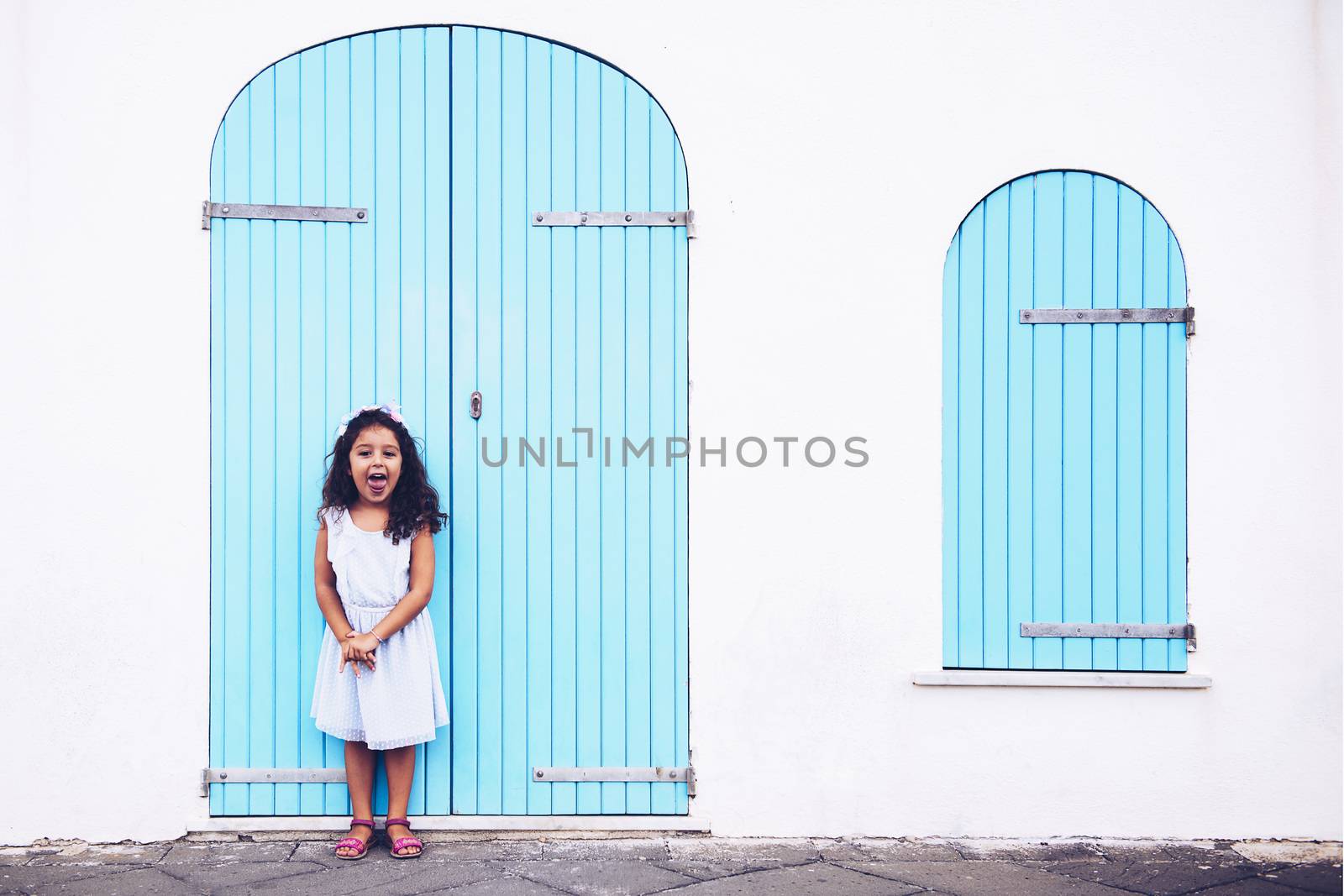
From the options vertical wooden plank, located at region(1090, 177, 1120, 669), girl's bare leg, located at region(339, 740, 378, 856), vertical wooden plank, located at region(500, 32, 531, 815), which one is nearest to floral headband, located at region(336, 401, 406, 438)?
vertical wooden plank, located at region(500, 32, 531, 815)

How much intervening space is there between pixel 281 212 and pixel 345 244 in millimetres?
277

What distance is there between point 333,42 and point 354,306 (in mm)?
1057

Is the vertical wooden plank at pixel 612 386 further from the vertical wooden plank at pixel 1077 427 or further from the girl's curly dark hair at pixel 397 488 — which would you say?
the vertical wooden plank at pixel 1077 427

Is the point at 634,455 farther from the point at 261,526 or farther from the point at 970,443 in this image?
the point at 261,526

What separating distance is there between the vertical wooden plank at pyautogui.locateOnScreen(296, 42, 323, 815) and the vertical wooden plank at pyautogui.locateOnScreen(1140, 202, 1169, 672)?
10.6 feet

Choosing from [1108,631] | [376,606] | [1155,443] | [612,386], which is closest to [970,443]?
[1155,443]

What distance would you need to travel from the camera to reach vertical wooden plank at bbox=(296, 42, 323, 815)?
436cm

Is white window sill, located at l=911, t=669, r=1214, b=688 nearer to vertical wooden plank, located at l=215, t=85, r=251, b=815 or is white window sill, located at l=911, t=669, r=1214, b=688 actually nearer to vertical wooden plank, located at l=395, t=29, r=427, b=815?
vertical wooden plank, located at l=395, t=29, r=427, b=815

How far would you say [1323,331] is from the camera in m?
4.37

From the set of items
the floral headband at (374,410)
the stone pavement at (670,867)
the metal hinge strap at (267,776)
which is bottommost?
the stone pavement at (670,867)

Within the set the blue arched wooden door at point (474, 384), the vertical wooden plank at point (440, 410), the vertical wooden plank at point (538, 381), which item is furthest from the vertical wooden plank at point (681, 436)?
the vertical wooden plank at point (440, 410)

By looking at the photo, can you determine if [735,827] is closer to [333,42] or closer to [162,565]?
[162,565]

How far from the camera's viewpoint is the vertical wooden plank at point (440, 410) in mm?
4367

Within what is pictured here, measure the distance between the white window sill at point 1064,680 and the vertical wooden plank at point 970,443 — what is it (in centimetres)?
9
